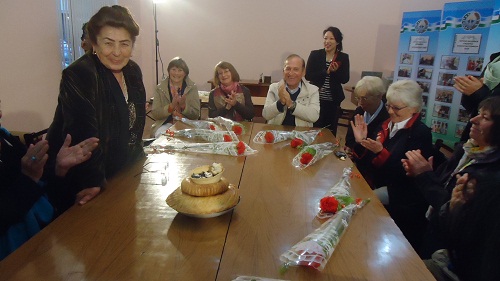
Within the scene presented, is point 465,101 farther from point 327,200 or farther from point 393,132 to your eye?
point 327,200

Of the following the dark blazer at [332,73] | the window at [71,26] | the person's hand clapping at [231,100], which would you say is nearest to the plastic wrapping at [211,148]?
the person's hand clapping at [231,100]

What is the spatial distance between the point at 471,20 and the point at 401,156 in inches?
107

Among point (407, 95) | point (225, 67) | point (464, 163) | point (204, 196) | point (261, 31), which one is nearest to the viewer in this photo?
point (204, 196)

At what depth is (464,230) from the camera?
134 centimetres

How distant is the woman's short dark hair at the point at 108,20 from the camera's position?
1.58 metres

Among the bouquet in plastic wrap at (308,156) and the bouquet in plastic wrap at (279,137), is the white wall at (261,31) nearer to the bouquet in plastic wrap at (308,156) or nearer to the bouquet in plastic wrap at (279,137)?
the bouquet in plastic wrap at (279,137)

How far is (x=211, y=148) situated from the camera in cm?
216

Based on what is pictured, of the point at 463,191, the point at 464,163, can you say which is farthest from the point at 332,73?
the point at 463,191

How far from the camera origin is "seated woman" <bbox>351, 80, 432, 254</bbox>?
78.2 inches

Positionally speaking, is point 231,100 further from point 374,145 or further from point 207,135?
point 374,145

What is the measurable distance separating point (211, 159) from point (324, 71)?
2342mm

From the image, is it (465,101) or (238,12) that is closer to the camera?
(465,101)

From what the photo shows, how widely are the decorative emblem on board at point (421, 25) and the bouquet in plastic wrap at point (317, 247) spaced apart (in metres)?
4.17

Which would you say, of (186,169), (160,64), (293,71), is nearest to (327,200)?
(186,169)
